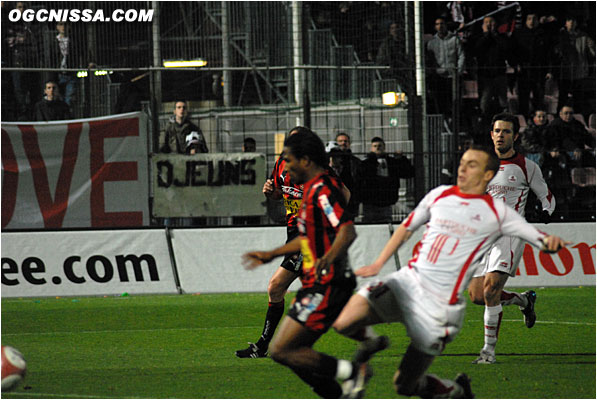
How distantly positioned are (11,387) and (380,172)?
9758 millimetres

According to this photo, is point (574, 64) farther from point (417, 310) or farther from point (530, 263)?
point (417, 310)

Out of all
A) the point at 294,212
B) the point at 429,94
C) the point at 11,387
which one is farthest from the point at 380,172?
the point at 11,387

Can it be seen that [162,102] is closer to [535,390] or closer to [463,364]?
[463,364]

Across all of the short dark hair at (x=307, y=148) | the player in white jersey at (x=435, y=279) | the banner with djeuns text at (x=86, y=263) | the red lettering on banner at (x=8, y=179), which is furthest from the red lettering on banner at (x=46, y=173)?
the player in white jersey at (x=435, y=279)

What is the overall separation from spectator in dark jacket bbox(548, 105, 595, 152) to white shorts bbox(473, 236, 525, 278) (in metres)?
7.65

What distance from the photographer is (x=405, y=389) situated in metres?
5.82

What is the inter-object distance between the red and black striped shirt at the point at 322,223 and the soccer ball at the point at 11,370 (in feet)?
7.32

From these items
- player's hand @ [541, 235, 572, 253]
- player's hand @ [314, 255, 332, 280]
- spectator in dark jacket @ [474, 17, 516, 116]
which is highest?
spectator in dark jacket @ [474, 17, 516, 116]

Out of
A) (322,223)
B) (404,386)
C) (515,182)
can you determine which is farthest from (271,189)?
(404,386)

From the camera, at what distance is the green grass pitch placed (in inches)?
289

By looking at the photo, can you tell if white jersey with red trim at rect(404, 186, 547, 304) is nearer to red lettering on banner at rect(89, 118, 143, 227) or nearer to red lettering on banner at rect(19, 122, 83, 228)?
red lettering on banner at rect(89, 118, 143, 227)

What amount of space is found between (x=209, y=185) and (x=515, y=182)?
745cm

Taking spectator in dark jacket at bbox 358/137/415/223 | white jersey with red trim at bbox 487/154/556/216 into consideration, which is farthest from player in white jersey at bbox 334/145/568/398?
spectator in dark jacket at bbox 358/137/415/223

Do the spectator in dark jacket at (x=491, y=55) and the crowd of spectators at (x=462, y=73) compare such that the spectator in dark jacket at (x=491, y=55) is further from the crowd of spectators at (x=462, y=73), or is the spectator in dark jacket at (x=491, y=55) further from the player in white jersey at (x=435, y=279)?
the player in white jersey at (x=435, y=279)
